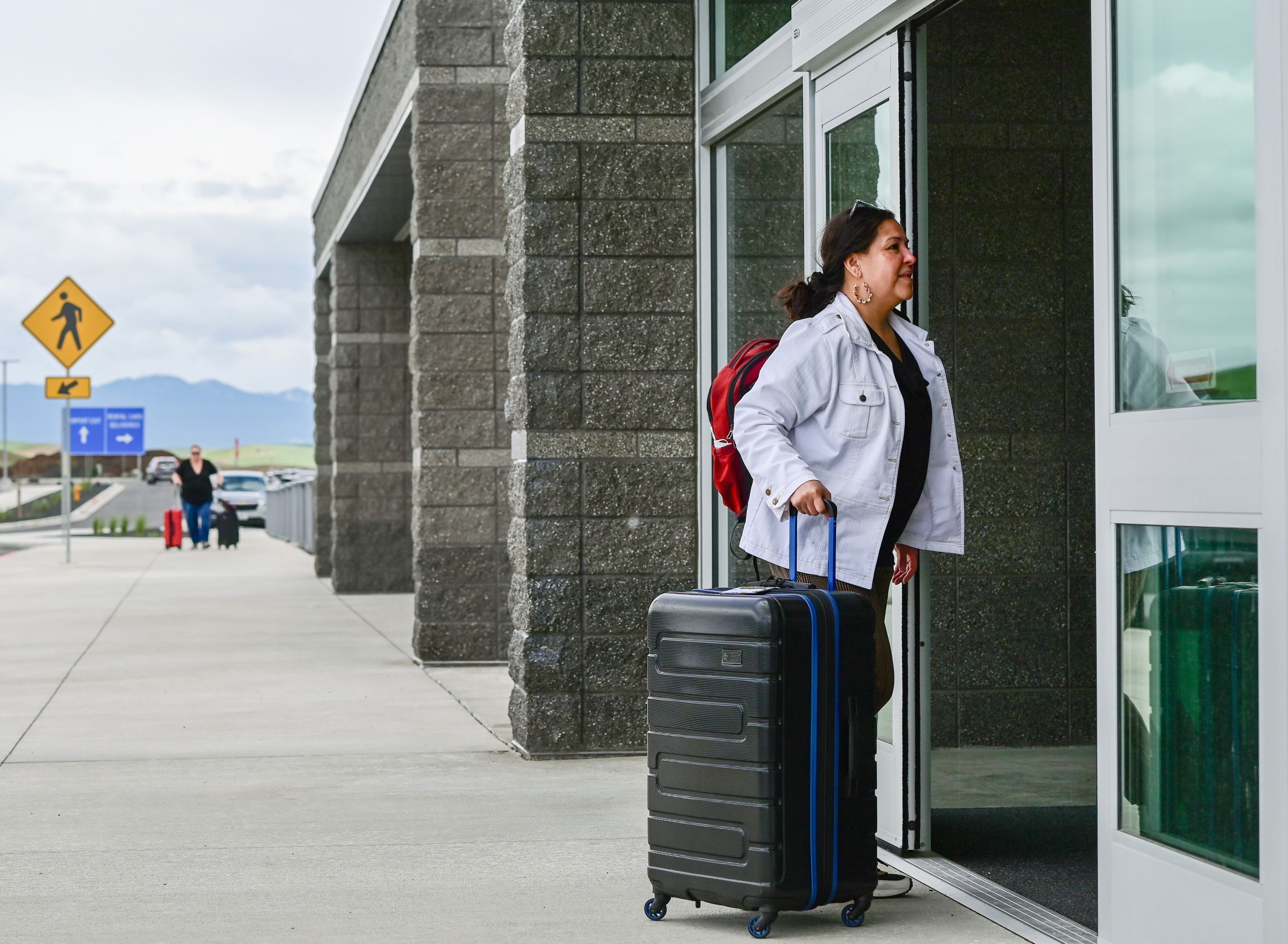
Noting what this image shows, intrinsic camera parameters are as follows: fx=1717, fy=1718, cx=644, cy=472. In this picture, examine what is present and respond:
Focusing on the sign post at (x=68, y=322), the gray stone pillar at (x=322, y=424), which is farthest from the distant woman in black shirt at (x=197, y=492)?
the gray stone pillar at (x=322, y=424)

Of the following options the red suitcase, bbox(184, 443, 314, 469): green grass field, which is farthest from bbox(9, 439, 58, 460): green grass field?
the red suitcase

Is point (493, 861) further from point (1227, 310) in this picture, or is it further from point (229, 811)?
point (1227, 310)

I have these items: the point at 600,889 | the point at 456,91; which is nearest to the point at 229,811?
the point at 600,889

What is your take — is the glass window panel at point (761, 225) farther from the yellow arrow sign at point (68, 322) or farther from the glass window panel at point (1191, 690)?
the yellow arrow sign at point (68, 322)

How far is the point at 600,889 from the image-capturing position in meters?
5.02

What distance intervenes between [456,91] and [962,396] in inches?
199

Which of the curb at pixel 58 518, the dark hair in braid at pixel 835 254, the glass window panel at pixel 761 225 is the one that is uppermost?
the glass window panel at pixel 761 225

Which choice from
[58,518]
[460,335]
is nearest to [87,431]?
[58,518]

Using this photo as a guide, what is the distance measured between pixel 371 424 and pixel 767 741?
14214 mm

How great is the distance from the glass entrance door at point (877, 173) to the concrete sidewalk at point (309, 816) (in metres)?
0.52

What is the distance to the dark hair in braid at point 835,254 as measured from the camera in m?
4.71

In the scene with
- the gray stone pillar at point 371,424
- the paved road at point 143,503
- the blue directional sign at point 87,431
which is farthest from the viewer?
the blue directional sign at point 87,431

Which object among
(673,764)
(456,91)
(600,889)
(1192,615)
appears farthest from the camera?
(456,91)

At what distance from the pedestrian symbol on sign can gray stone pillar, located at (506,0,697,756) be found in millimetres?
16675
